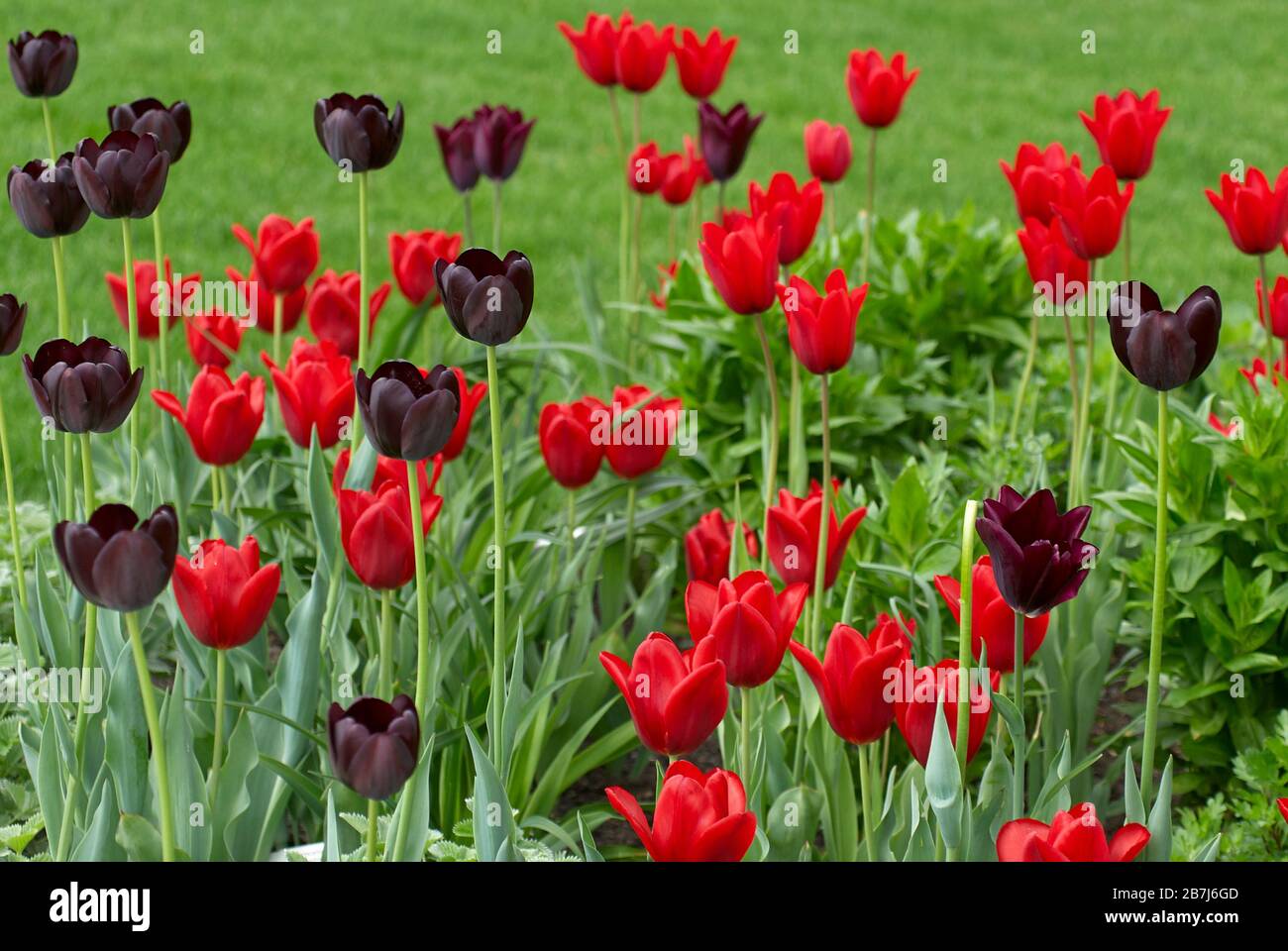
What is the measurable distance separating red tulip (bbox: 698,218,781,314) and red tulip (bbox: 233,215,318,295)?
0.94 metres

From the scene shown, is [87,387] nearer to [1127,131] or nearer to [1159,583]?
[1159,583]

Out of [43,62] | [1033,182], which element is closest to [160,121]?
[43,62]

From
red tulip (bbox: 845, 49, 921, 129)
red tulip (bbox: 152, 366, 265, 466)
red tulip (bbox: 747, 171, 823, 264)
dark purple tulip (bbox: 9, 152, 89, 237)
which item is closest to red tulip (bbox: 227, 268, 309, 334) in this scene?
red tulip (bbox: 152, 366, 265, 466)

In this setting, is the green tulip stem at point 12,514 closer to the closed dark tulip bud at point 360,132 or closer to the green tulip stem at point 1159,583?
the closed dark tulip bud at point 360,132

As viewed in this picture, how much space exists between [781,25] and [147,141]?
24.0ft

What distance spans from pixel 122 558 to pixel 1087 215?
1649 mm

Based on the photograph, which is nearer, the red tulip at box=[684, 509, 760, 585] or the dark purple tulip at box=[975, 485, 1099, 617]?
the dark purple tulip at box=[975, 485, 1099, 617]

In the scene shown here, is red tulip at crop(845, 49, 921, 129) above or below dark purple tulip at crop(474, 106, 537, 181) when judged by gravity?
above

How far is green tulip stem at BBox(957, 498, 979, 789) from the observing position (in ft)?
5.14

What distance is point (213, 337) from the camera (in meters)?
3.11

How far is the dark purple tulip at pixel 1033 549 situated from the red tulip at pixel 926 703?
0.16 meters

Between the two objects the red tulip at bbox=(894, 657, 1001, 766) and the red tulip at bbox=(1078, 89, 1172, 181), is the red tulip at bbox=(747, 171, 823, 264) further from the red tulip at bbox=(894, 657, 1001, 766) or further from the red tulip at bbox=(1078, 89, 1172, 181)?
the red tulip at bbox=(894, 657, 1001, 766)
